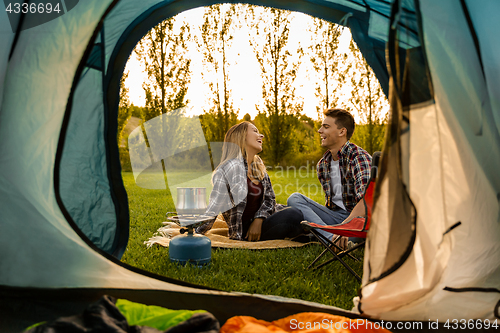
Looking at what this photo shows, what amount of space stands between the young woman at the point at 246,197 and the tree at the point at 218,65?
318 inches

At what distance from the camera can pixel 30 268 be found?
4.83 ft

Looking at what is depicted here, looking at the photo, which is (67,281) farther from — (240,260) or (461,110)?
(461,110)

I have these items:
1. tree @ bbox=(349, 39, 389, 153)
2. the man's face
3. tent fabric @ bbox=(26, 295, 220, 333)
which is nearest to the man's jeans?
the man's face

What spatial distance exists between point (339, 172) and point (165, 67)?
30.4ft

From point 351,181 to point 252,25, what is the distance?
403 inches

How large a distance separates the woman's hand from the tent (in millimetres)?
1143

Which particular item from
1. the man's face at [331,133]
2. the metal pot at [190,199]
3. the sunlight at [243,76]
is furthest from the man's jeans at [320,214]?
the sunlight at [243,76]

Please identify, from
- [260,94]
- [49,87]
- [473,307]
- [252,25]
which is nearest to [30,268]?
[49,87]

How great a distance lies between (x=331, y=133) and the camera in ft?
9.35

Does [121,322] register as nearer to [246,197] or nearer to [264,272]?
[264,272]

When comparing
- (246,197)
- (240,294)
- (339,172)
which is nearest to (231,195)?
(246,197)

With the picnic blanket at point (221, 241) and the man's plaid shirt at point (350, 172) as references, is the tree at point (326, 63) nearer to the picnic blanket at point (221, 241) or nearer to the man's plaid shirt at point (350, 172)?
the man's plaid shirt at point (350, 172)

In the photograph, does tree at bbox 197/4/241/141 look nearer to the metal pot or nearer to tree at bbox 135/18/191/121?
tree at bbox 135/18/191/121

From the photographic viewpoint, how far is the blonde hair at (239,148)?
2838mm
